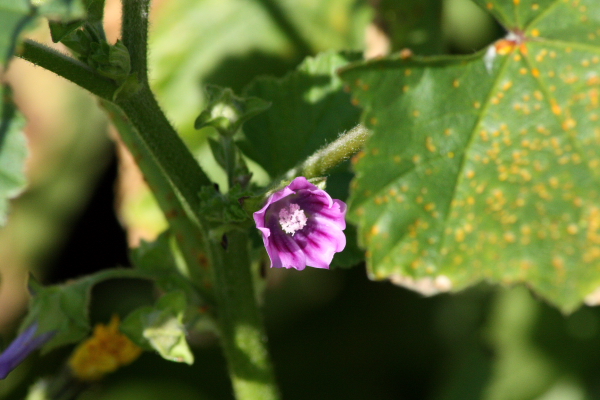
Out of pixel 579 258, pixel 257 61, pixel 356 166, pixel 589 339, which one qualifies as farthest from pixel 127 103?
pixel 589 339

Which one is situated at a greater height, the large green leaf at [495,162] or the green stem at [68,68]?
the green stem at [68,68]

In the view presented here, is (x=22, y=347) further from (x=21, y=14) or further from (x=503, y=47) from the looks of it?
(x=503, y=47)

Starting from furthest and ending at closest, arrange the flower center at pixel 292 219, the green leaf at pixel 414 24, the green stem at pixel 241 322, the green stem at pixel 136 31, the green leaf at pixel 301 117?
the green leaf at pixel 414 24 → the green leaf at pixel 301 117 → the green stem at pixel 241 322 → the flower center at pixel 292 219 → the green stem at pixel 136 31

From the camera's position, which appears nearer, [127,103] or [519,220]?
[519,220]

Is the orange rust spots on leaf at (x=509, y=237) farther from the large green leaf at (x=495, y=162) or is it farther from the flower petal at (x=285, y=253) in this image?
the flower petal at (x=285, y=253)

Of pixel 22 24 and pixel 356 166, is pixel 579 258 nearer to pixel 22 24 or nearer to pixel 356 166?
pixel 356 166

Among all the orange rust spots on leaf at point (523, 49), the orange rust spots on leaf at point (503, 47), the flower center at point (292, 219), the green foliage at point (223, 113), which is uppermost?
the green foliage at point (223, 113)

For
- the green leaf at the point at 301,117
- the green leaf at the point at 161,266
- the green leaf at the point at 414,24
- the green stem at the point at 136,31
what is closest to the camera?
the green stem at the point at 136,31

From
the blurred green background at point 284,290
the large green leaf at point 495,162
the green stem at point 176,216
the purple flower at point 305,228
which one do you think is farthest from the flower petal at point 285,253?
the blurred green background at point 284,290
